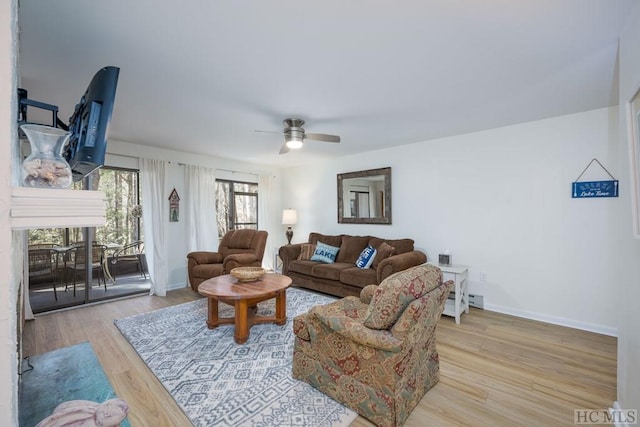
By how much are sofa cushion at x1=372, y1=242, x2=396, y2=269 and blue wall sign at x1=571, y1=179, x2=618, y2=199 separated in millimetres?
2104

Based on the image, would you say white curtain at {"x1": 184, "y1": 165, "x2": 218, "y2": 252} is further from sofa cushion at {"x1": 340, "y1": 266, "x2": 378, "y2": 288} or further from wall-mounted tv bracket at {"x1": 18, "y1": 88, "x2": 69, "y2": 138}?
wall-mounted tv bracket at {"x1": 18, "y1": 88, "x2": 69, "y2": 138}

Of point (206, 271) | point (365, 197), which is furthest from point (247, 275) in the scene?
point (365, 197)

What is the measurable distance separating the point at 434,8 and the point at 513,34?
624 millimetres

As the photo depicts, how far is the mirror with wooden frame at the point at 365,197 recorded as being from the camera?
14.9 feet

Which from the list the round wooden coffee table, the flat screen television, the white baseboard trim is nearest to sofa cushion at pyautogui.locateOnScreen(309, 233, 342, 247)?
the round wooden coffee table

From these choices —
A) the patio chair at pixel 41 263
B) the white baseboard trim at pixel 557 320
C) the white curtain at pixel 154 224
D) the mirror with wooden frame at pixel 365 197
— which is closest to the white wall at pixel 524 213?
the white baseboard trim at pixel 557 320

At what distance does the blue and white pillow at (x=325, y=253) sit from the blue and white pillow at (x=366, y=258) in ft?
1.73

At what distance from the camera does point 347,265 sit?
13.9 feet

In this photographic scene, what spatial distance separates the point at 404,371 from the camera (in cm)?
163

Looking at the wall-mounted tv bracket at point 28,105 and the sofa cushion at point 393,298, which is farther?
the sofa cushion at point 393,298

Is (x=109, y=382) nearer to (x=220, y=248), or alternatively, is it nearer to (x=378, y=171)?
(x=220, y=248)

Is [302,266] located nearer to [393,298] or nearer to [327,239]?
[327,239]

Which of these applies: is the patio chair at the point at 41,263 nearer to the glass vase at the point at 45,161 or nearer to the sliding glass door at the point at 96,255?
the sliding glass door at the point at 96,255

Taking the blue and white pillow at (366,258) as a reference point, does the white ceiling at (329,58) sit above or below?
above
